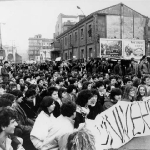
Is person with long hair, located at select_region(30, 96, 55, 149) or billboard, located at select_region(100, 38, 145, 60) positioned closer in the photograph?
person with long hair, located at select_region(30, 96, 55, 149)

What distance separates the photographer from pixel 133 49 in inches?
310

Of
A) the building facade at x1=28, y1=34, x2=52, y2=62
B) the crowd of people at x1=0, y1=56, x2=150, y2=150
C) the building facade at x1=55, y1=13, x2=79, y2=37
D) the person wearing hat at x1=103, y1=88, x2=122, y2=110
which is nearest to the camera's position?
the crowd of people at x1=0, y1=56, x2=150, y2=150

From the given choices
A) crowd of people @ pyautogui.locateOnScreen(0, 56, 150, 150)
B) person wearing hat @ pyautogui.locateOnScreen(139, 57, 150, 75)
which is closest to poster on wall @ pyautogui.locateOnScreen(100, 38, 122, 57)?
person wearing hat @ pyautogui.locateOnScreen(139, 57, 150, 75)

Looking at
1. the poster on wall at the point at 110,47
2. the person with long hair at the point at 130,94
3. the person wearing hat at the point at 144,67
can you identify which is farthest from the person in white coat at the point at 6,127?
the poster on wall at the point at 110,47

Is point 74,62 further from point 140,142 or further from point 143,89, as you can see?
point 140,142

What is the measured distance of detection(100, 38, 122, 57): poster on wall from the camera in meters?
7.98

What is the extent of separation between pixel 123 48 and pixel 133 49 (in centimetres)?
35

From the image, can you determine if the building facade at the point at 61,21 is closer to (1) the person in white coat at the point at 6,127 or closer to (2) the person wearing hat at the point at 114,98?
(2) the person wearing hat at the point at 114,98

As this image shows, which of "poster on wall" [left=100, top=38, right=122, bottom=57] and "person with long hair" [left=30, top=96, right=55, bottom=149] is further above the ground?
"poster on wall" [left=100, top=38, right=122, bottom=57]

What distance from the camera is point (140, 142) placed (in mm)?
2908

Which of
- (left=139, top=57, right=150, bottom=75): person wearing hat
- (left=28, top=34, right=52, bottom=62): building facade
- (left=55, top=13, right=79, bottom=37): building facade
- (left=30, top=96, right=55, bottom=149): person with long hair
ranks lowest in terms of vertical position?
(left=30, top=96, right=55, bottom=149): person with long hair

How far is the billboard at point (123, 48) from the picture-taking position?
7.63 m

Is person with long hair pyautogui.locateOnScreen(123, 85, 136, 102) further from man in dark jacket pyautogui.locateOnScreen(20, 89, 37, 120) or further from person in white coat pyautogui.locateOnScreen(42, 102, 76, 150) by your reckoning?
person in white coat pyautogui.locateOnScreen(42, 102, 76, 150)

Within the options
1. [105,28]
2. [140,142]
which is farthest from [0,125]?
[105,28]
